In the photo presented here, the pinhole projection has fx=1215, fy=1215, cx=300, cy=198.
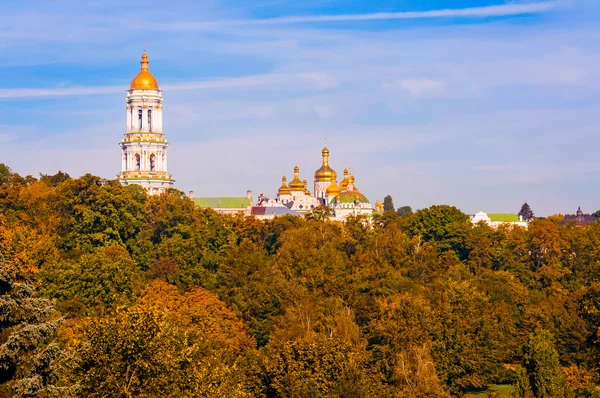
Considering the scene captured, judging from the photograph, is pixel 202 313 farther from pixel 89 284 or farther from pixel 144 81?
pixel 144 81

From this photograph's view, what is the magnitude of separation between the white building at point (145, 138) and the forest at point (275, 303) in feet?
114

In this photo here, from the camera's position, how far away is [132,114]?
514 feet

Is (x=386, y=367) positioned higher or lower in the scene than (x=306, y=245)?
lower

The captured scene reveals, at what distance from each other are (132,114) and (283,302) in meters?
83.3

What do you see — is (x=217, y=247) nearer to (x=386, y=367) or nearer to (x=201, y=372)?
(x=386, y=367)

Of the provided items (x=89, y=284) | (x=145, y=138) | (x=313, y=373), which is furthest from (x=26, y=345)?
(x=145, y=138)

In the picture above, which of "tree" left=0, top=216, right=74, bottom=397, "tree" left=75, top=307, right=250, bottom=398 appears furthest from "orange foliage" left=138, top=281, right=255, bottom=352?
"tree" left=75, top=307, right=250, bottom=398

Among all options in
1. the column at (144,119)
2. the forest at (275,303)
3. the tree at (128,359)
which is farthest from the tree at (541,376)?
the column at (144,119)

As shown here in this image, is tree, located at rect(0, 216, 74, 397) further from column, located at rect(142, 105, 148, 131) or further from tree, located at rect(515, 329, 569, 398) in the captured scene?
column, located at rect(142, 105, 148, 131)

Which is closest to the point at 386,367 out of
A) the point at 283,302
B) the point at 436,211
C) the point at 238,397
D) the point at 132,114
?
the point at 283,302

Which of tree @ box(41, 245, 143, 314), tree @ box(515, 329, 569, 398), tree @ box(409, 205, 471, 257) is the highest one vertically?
tree @ box(409, 205, 471, 257)

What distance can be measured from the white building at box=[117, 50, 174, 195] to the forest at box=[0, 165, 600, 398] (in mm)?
34717

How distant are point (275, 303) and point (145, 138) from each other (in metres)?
79.7

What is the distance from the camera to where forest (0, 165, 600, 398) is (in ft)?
139
